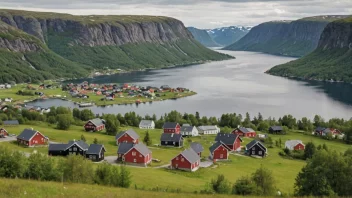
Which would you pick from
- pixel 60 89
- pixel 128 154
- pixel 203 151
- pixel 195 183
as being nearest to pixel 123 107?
pixel 60 89

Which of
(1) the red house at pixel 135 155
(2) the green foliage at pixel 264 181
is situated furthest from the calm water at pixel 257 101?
(2) the green foliage at pixel 264 181

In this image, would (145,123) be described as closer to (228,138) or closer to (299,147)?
(228,138)

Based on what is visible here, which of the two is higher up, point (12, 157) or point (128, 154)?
point (12, 157)

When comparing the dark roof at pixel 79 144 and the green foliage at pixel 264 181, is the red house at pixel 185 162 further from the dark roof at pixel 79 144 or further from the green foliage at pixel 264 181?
the green foliage at pixel 264 181

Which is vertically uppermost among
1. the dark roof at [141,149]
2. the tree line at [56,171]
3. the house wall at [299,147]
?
the tree line at [56,171]

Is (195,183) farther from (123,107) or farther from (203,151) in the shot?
(123,107)

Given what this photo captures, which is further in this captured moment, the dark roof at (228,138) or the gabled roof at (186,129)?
the gabled roof at (186,129)

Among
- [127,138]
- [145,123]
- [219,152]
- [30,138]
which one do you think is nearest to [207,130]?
[145,123]

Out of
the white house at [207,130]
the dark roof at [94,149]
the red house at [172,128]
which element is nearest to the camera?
the dark roof at [94,149]
